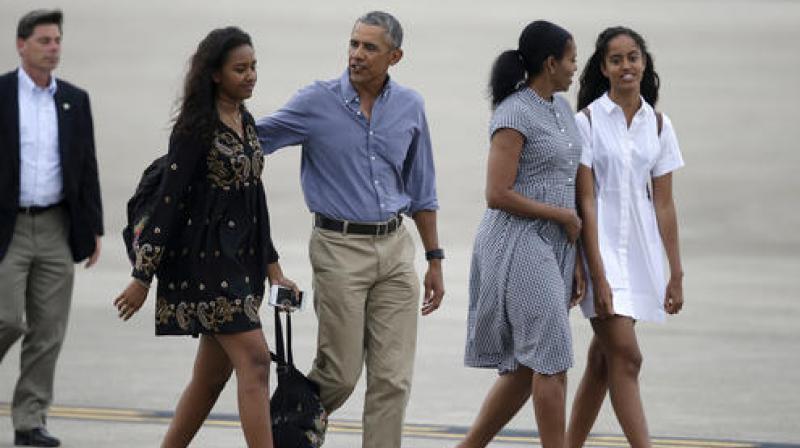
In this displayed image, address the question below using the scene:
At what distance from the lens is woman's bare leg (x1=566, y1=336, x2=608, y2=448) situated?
6.89 meters

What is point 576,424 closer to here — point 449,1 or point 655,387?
point 655,387

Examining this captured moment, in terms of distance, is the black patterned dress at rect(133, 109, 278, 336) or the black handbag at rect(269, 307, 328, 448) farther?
the black handbag at rect(269, 307, 328, 448)

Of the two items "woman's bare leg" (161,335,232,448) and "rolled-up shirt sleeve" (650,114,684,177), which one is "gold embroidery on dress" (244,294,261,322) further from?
"rolled-up shirt sleeve" (650,114,684,177)

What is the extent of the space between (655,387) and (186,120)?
3.61 m

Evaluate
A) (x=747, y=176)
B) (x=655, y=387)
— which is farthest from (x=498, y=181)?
(x=747, y=176)

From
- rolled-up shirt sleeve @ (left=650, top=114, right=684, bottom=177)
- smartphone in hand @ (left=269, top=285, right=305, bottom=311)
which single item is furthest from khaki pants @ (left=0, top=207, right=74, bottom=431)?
rolled-up shirt sleeve @ (left=650, top=114, right=684, bottom=177)

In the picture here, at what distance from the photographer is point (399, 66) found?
58.1 ft

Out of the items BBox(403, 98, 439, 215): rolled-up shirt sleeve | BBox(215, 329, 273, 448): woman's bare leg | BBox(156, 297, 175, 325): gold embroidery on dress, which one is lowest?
BBox(215, 329, 273, 448): woman's bare leg

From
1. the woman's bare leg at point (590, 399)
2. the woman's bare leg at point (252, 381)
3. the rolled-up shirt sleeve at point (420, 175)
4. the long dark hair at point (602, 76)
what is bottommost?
the woman's bare leg at point (590, 399)

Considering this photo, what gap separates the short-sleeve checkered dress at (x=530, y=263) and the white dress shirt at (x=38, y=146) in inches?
69.5

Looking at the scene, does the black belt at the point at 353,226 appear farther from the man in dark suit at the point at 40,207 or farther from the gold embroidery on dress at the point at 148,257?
the man in dark suit at the point at 40,207

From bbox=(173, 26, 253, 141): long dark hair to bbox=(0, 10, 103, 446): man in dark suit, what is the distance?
1.39 meters

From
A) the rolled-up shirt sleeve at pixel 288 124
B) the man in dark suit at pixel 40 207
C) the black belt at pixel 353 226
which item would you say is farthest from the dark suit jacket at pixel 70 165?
the black belt at pixel 353 226

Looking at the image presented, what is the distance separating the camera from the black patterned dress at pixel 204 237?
6.08 meters
